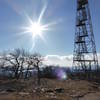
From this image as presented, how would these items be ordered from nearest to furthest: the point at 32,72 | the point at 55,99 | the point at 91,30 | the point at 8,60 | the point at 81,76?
the point at 55,99 → the point at 91,30 → the point at 81,76 → the point at 8,60 → the point at 32,72

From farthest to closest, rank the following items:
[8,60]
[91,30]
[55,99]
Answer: [8,60], [91,30], [55,99]

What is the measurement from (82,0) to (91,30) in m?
6.20

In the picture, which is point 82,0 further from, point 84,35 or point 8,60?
point 8,60

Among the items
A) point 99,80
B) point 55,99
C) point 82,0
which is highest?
point 82,0

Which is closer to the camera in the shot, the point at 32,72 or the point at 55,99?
the point at 55,99

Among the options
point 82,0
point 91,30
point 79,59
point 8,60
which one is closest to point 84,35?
point 91,30

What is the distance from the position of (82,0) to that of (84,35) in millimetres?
6888

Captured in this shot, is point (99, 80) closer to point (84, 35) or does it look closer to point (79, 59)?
point (79, 59)

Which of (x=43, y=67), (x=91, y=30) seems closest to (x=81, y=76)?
(x=91, y=30)

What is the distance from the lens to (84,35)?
34.0m

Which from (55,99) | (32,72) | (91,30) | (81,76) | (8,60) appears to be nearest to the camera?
(55,99)

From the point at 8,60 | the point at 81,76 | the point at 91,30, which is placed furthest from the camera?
the point at 8,60

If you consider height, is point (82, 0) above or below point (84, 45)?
above

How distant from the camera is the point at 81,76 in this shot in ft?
119
